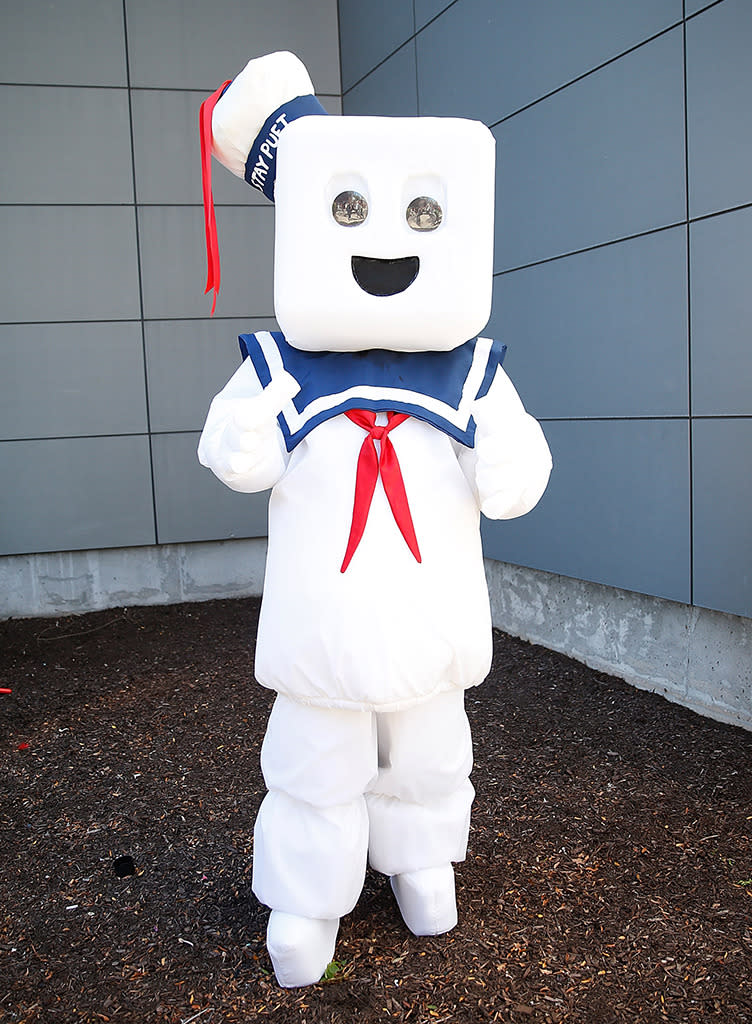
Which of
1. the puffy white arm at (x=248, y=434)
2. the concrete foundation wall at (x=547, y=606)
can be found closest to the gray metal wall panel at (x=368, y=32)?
the concrete foundation wall at (x=547, y=606)

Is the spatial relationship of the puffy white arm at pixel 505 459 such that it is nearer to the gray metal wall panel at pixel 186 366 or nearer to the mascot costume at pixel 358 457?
the mascot costume at pixel 358 457

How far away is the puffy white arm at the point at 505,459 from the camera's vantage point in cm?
223

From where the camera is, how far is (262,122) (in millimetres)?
2408

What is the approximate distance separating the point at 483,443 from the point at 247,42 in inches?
232

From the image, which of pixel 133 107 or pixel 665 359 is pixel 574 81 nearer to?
pixel 665 359

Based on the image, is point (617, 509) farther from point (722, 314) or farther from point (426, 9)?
point (426, 9)

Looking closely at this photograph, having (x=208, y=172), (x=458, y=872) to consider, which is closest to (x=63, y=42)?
A: (x=208, y=172)

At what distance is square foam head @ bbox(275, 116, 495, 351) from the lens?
7.22 ft

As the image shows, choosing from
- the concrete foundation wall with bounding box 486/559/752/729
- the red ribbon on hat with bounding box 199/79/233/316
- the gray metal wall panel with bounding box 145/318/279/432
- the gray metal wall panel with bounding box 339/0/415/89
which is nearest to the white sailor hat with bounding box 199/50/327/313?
the red ribbon on hat with bounding box 199/79/233/316

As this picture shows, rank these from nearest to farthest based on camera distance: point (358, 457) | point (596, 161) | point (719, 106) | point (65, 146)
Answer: point (358, 457), point (719, 106), point (596, 161), point (65, 146)

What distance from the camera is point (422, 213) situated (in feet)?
7.39

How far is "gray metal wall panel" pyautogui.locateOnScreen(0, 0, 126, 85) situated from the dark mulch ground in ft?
14.4

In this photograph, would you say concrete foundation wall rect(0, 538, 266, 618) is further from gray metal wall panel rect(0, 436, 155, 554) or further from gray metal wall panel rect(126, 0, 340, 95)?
gray metal wall panel rect(126, 0, 340, 95)

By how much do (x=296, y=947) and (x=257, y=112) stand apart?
7.08ft
